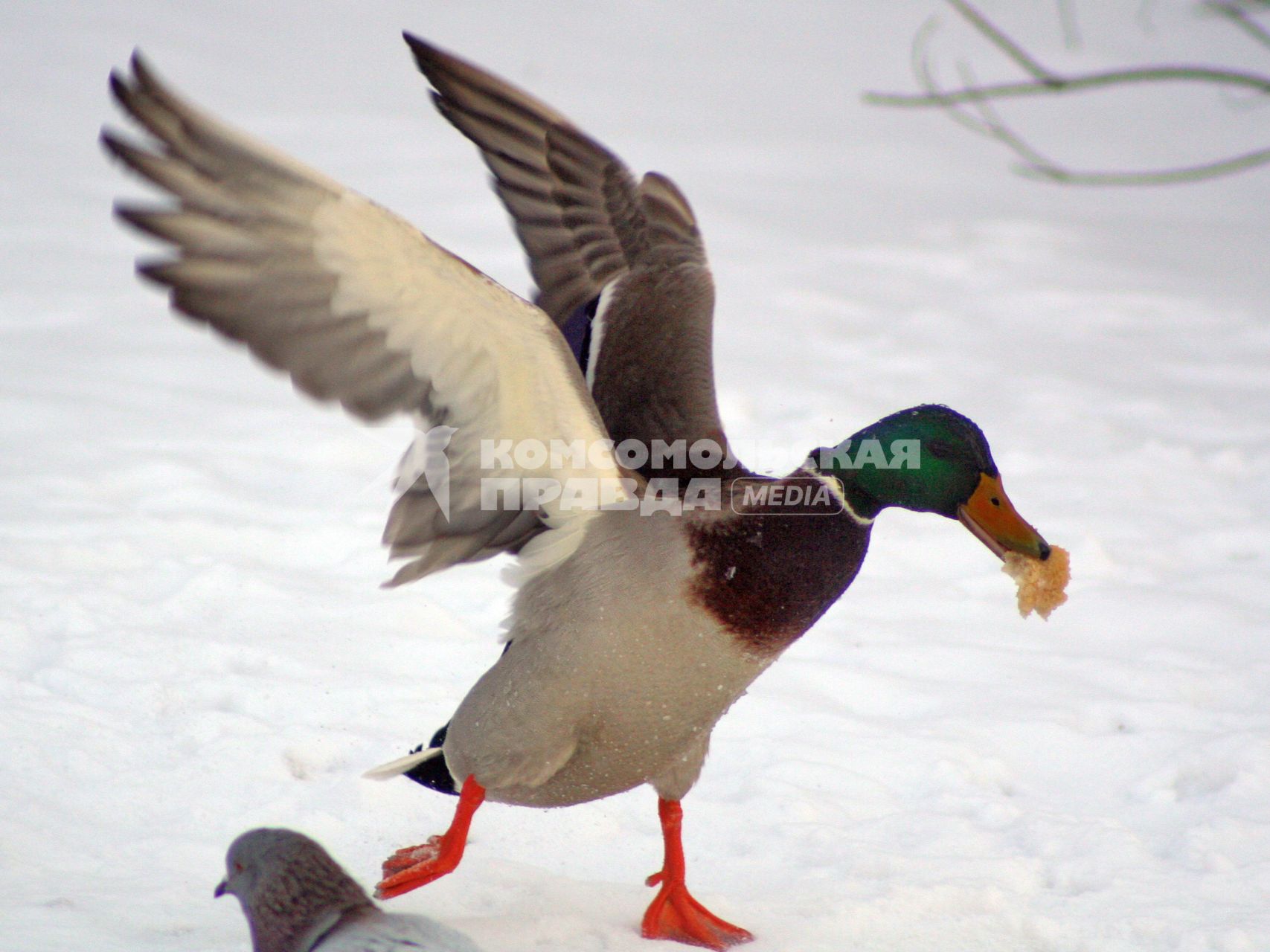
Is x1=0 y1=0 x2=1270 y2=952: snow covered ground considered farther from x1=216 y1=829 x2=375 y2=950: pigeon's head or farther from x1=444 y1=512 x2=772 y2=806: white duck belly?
x1=444 y1=512 x2=772 y2=806: white duck belly

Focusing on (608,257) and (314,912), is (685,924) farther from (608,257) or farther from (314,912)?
(608,257)

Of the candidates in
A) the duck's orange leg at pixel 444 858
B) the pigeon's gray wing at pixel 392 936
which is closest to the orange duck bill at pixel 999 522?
the duck's orange leg at pixel 444 858

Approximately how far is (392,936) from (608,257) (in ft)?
5.28

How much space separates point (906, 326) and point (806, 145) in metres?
3.04

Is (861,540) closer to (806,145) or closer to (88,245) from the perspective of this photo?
(88,245)

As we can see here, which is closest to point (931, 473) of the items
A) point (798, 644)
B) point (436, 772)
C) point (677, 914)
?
A: point (677, 914)

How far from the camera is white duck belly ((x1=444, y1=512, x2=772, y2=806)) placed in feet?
7.91

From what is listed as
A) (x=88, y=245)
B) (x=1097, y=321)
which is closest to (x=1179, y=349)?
(x=1097, y=321)

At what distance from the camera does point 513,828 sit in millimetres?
3020

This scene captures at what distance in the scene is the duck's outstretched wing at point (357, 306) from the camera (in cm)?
206

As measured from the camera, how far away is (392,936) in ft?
7.13

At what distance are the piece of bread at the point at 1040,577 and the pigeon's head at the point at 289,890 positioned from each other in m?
1.27

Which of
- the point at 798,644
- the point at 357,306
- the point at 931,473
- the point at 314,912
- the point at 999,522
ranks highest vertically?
the point at 357,306

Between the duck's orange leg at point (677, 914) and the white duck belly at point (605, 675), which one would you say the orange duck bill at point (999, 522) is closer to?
the white duck belly at point (605, 675)
